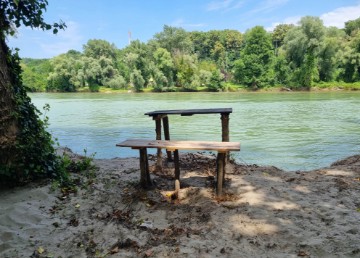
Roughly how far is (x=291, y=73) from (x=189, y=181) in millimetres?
58844

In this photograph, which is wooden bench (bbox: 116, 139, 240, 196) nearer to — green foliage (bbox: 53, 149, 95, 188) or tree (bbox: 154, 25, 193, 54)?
green foliage (bbox: 53, 149, 95, 188)

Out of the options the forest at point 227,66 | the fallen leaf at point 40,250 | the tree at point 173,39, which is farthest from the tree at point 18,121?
the tree at point 173,39

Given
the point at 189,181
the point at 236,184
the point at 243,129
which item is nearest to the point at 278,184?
the point at 236,184

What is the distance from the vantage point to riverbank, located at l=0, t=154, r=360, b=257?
368 cm

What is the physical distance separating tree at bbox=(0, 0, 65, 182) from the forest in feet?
159

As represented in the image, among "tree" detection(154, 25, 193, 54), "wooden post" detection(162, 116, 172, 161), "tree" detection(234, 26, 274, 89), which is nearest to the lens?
"wooden post" detection(162, 116, 172, 161)

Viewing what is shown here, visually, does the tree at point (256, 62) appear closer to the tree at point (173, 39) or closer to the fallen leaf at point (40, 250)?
the tree at point (173, 39)

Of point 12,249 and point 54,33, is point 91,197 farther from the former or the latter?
point 54,33

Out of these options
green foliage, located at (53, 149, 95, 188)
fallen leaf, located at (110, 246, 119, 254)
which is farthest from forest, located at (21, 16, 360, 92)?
fallen leaf, located at (110, 246, 119, 254)

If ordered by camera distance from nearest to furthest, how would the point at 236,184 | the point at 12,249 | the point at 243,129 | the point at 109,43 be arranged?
the point at 12,249
the point at 236,184
the point at 243,129
the point at 109,43

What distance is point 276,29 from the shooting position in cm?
8969

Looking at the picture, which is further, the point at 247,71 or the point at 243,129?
the point at 247,71

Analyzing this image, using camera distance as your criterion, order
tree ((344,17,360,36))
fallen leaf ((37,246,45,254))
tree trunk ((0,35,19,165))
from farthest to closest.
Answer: tree ((344,17,360,36)) < tree trunk ((0,35,19,165)) < fallen leaf ((37,246,45,254))

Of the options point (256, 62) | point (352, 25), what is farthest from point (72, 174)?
point (352, 25)
